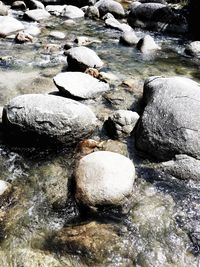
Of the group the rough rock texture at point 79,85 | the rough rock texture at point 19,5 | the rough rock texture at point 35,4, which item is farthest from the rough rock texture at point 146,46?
the rough rock texture at point 19,5

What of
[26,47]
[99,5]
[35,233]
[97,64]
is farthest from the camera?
[99,5]

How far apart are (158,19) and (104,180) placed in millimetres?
9293

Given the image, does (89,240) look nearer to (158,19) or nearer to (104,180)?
(104,180)

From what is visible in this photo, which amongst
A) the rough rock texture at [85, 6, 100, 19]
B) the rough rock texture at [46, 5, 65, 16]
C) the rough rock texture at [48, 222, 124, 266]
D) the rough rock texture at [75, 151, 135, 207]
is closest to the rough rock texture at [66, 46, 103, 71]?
the rough rock texture at [75, 151, 135, 207]

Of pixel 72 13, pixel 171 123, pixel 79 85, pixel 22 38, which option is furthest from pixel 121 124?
pixel 72 13

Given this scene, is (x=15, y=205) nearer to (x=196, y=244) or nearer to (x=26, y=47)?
(x=196, y=244)

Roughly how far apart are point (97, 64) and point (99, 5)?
644cm

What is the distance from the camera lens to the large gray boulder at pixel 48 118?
15.7ft

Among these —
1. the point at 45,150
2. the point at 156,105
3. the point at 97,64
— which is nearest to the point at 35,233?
the point at 45,150

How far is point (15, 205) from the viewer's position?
13.1 feet

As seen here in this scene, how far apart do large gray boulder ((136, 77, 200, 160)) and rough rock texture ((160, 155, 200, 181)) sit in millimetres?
97

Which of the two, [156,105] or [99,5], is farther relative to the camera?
[99,5]

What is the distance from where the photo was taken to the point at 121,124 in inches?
212

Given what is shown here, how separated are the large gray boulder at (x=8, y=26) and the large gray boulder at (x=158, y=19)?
417cm
